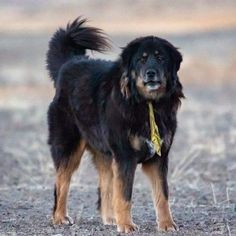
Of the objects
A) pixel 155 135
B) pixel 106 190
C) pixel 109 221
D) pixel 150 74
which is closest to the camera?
pixel 150 74

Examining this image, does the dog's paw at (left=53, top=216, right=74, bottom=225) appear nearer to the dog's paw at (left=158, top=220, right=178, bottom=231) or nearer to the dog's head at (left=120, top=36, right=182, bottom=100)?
the dog's paw at (left=158, top=220, right=178, bottom=231)

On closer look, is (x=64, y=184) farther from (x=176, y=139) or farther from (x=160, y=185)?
(x=176, y=139)

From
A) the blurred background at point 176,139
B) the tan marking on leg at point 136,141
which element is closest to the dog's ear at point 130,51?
the tan marking on leg at point 136,141

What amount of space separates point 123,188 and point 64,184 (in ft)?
3.40

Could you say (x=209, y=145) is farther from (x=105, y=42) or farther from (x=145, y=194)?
(x=105, y=42)

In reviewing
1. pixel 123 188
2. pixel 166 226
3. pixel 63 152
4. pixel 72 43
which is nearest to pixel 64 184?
pixel 63 152

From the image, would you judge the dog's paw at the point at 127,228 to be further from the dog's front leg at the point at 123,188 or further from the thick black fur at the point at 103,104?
the thick black fur at the point at 103,104

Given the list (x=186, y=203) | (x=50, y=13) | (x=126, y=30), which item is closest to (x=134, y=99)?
(x=186, y=203)

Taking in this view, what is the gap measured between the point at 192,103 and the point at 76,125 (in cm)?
1487

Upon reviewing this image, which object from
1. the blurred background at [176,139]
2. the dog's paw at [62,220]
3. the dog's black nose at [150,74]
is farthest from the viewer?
the blurred background at [176,139]

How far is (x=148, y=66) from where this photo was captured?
983cm

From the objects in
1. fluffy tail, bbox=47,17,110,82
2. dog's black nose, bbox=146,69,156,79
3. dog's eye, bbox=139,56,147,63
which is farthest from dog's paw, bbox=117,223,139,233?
fluffy tail, bbox=47,17,110,82

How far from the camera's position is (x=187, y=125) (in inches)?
802

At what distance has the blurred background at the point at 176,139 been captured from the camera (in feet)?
36.8
